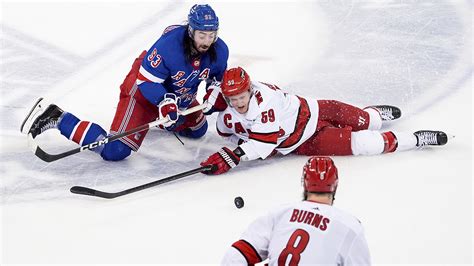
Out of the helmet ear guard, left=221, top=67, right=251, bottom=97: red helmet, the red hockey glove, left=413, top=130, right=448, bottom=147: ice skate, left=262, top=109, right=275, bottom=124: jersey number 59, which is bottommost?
the red hockey glove

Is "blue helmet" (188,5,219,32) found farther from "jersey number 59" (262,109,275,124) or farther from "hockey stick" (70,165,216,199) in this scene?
Answer: "hockey stick" (70,165,216,199)

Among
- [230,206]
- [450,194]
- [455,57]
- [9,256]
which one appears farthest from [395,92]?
[9,256]

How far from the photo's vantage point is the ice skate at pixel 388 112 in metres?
4.94

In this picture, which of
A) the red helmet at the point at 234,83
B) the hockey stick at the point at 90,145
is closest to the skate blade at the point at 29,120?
the hockey stick at the point at 90,145

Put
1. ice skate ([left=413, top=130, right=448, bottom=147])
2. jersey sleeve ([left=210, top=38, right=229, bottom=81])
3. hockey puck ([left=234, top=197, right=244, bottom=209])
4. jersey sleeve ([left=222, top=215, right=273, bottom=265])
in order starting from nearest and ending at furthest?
jersey sleeve ([left=222, top=215, right=273, bottom=265])
hockey puck ([left=234, top=197, right=244, bottom=209])
jersey sleeve ([left=210, top=38, right=229, bottom=81])
ice skate ([left=413, top=130, right=448, bottom=147])

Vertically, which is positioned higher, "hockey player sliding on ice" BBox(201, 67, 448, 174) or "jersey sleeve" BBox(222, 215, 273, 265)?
"hockey player sliding on ice" BBox(201, 67, 448, 174)

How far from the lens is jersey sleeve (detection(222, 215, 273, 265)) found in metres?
2.66

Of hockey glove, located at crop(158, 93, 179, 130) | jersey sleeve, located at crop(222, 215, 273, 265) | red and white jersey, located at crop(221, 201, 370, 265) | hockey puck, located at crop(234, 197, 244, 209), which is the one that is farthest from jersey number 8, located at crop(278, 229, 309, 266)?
hockey glove, located at crop(158, 93, 179, 130)

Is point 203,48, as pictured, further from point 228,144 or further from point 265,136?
point 228,144

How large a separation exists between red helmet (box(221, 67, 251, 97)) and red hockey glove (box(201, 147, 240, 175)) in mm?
316

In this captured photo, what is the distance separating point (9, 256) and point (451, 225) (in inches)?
73.7

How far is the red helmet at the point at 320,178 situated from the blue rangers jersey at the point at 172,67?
1792mm

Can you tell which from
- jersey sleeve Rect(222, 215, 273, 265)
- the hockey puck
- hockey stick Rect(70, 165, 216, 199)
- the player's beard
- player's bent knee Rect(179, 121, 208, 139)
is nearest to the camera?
jersey sleeve Rect(222, 215, 273, 265)

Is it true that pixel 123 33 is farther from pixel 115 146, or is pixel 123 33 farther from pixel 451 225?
pixel 451 225
